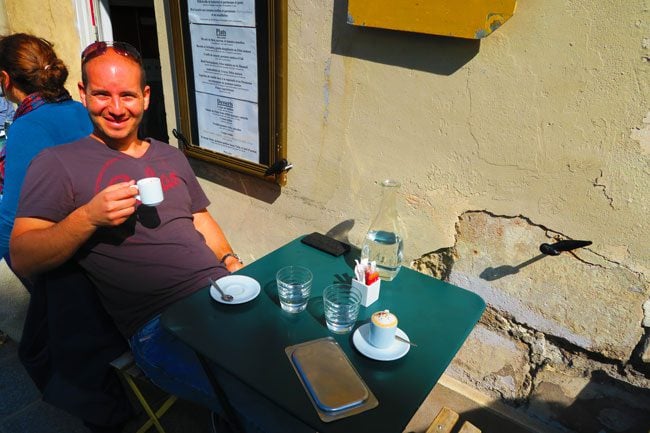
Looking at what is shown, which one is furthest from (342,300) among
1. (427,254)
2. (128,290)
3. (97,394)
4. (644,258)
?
(97,394)

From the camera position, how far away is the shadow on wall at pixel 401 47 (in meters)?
1.62

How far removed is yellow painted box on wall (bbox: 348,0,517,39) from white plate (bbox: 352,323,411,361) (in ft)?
3.84

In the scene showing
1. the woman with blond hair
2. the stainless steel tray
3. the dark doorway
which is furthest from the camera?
the dark doorway

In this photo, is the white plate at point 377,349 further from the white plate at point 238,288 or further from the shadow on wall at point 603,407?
the shadow on wall at point 603,407

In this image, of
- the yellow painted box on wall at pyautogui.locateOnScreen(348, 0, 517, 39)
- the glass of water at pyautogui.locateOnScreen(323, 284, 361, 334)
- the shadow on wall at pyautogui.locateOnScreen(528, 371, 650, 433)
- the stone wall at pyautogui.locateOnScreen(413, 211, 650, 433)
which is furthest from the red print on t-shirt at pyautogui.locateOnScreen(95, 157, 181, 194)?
the shadow on wall at pyautogui.locateOnScreen(528, 371, 650, 433)

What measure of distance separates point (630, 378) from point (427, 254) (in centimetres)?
97

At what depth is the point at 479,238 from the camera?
181 centimetres

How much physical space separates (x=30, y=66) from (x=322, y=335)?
2.09m

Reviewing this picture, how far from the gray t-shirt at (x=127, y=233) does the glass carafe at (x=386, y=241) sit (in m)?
0.74

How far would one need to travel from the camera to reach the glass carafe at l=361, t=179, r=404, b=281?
173 cm

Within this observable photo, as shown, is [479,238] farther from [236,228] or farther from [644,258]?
[236,228]

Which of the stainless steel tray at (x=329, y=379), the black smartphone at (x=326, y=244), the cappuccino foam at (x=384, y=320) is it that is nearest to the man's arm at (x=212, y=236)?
the black smartphone at (x=326, y=244)

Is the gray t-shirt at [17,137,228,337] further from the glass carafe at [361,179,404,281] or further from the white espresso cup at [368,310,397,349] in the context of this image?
the white espresso cup at [368,310,397,349]

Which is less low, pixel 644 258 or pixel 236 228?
pixel 644 258
